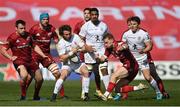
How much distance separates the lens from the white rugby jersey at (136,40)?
16.2 m

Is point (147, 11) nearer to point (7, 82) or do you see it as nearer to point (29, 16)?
point (29, 16)

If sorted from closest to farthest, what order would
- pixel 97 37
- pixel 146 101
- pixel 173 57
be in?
pixel 146 101 → pixel 97 37 → pixel 173 57

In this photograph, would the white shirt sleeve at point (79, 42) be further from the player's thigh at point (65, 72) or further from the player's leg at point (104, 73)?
the player's leg at point (104, 73)

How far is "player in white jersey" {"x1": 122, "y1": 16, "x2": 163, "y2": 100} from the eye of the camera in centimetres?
1617

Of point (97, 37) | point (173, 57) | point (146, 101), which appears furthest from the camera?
point (173, 57)

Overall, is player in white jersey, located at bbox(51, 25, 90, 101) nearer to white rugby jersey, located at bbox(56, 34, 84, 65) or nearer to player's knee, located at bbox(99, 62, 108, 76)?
white rugby jersey, located at bbox(56, 34, 84, 65)

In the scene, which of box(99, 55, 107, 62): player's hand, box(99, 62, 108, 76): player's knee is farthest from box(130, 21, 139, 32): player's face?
box(99, 62, 108, 76): player's knee

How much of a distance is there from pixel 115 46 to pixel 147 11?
1342 centimetres

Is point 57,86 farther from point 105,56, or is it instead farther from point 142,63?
point 142,63

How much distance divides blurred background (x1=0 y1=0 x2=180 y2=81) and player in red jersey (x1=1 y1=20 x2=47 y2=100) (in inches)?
464

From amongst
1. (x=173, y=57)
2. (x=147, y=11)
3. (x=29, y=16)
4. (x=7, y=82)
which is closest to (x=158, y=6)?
(x=147, y=11)

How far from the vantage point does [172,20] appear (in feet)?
94.6

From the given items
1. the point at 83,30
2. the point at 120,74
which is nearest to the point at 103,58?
the point at 120,74

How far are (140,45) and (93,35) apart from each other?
1329 mm
